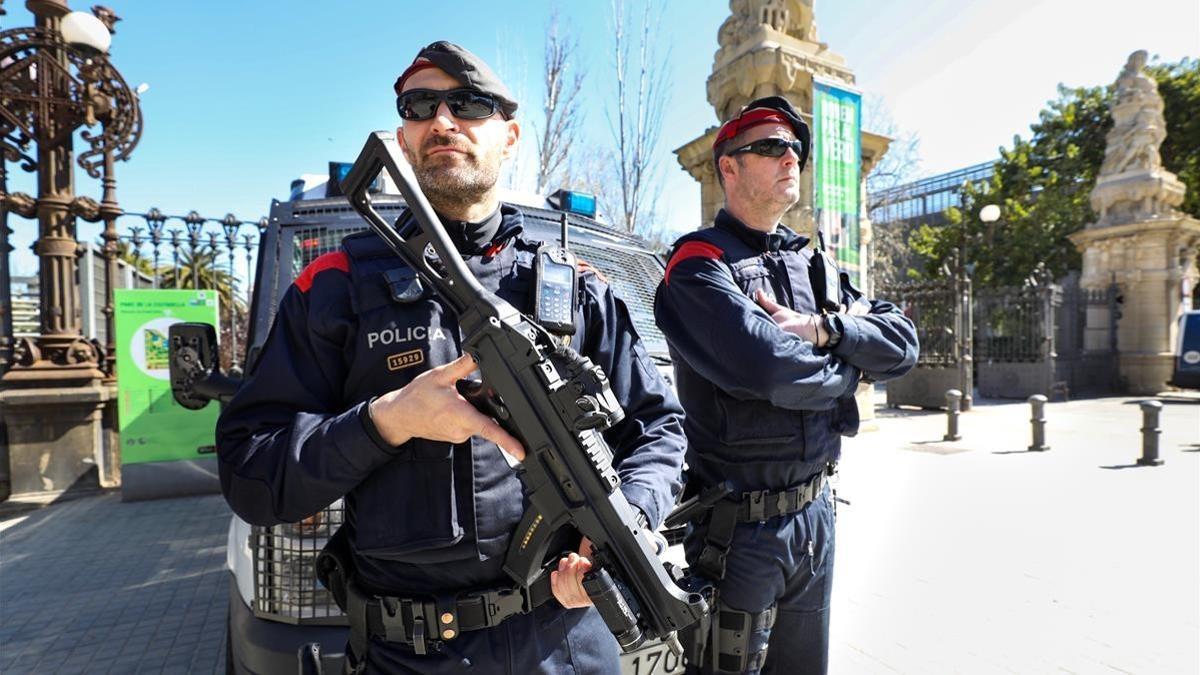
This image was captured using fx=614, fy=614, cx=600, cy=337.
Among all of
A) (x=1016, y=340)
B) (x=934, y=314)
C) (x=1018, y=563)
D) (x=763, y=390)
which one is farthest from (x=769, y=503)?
(x=1016, y=340)

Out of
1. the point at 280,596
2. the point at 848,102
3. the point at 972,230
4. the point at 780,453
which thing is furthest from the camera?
the point at 972,230

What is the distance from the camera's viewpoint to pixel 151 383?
6.88 m

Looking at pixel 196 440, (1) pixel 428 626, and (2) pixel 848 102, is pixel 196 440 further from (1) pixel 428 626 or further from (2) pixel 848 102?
(2) pixel 848 102

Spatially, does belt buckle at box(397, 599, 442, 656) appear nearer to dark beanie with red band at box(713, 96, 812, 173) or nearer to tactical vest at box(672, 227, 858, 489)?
tactical vest at box(672, 227, 858, 489)

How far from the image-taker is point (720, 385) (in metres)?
2.13

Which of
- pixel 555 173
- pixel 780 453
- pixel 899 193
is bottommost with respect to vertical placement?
pixel 780 453

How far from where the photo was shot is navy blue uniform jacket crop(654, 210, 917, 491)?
204cm

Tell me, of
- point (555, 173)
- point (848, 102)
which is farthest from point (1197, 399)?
point (555, 173)

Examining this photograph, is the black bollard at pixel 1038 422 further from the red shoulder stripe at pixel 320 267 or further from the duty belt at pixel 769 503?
the red shoulder stripe at pixel 320 267

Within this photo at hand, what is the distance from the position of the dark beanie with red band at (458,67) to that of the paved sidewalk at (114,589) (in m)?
3.68

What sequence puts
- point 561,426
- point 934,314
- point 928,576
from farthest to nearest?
point 934,314
point 928,576
point 561,426

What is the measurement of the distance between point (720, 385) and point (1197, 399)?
1861 cm

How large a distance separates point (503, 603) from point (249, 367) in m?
1.71

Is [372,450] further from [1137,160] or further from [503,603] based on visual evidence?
[1137,160]
